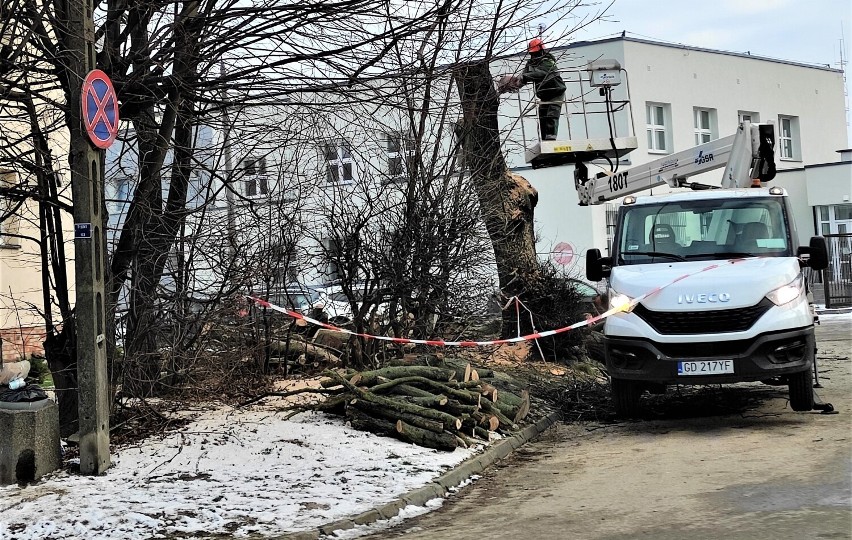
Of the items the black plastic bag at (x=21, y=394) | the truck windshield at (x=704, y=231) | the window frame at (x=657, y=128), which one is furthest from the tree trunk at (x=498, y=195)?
the window frame at (x=657, y=128)

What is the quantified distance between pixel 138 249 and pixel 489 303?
675 cm

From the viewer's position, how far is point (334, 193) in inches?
539

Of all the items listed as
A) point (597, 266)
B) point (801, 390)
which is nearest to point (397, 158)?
point (597, 266)

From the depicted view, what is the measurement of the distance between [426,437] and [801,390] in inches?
171

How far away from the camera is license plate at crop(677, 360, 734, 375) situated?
34.8 ft

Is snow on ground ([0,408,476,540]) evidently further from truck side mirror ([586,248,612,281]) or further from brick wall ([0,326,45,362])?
truck side mirror ([586,248,612,281])

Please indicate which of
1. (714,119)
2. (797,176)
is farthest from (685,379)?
(797,176)

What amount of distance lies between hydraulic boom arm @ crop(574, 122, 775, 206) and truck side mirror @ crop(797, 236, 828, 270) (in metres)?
1.75

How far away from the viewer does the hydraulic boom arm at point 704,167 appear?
1303cm

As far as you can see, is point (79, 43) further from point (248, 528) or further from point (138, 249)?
point (248, 528)

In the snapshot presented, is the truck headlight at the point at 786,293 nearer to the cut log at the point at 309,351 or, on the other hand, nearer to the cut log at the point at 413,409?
the cut log at the point at 413,409

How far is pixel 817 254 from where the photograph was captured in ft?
37.6

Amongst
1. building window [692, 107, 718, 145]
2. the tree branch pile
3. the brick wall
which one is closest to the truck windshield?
the tree branch pile

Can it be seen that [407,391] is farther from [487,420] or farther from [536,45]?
[536,45]
